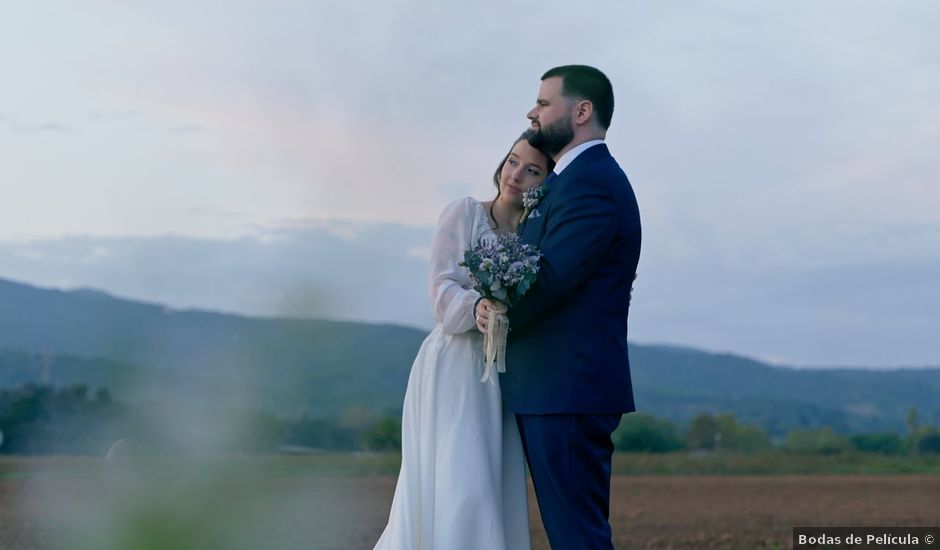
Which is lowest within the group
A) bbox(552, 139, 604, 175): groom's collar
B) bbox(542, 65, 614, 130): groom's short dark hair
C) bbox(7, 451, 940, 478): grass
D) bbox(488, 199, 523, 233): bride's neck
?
bbox(7, 451, 940, 478): grass

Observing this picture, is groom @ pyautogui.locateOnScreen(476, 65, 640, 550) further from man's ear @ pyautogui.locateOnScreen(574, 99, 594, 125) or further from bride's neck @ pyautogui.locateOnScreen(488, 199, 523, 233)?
bride's neck @ pyautogui.locateOnScreen(488, 199, 523, 233)

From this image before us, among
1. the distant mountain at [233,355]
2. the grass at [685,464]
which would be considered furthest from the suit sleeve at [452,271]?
the grass at [685,464]

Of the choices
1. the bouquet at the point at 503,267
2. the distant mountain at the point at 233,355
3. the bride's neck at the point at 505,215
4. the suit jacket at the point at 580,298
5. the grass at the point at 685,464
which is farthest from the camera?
the grass at the point at 685,464

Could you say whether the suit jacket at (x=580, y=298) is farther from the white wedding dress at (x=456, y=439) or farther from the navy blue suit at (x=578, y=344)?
the white wedding dress at (x=456, y=439)

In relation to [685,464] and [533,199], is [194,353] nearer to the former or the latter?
[533,199]

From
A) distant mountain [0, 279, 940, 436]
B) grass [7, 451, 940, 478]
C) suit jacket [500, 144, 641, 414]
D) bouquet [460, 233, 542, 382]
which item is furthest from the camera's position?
grass [7, 451, 940, 478]

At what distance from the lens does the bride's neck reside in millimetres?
5375

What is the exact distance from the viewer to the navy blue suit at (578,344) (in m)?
4.71

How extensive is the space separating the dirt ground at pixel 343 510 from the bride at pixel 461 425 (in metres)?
1.12

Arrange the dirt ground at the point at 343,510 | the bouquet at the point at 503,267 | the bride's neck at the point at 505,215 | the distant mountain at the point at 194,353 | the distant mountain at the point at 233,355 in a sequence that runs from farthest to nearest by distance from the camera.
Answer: the distant mountain at the point at 194,353, the distant mountain at the point at 233,355, the dirt ground at the point at 343,510, the bride's neck at the point at 505,215, the bouquet at the point at 503,267

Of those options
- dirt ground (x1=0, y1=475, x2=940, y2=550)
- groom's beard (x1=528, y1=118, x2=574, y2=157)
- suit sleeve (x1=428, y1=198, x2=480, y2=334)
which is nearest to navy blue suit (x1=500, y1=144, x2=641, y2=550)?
groom's beard (x1=528, y1=118, x2=574, y2=157)

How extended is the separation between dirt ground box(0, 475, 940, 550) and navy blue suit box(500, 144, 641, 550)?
1.78 meters

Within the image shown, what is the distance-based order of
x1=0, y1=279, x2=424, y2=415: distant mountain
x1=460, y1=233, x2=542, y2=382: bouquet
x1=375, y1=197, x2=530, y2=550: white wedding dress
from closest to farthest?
x1=460, y1=233, x2=542, y2=382: bouquet < x1=375, y1=197, x2=530, y2=550: white wedding dress < x1=0, y1=279, x2=424, y2=415: distant mountain

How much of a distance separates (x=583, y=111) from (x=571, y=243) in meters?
0.64
